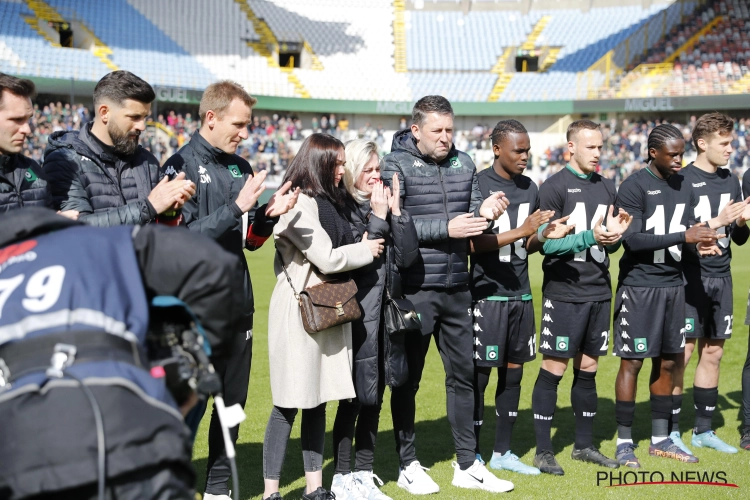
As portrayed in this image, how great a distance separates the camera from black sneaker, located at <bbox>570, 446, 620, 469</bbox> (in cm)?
572

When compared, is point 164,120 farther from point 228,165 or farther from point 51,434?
point 51,434

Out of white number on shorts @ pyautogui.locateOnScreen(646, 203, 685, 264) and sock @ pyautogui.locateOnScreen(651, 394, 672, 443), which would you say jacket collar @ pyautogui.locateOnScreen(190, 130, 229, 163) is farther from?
sock @ pyautogui.locateOnScreen(651, 394, 672, 443)

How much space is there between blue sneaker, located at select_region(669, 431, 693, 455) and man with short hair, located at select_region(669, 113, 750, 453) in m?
0.02

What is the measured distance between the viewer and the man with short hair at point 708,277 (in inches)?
248

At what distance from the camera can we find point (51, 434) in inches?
78.5

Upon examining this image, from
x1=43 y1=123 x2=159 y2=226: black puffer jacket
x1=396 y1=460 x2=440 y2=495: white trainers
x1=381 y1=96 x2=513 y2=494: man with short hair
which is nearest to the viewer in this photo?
x1=43 y1=123 x2=159 y2=226: black puffer jacket

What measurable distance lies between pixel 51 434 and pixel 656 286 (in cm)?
490

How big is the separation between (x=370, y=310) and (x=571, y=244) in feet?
5.17

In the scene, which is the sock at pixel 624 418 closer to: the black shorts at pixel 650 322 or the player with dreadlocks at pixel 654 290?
the player with dreadlocks at pixel 654 290

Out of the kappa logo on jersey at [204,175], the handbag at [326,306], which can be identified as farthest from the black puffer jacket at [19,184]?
the handbag at [326,306]

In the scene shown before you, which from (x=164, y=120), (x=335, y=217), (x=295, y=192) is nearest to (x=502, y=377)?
(x=335, y=217)

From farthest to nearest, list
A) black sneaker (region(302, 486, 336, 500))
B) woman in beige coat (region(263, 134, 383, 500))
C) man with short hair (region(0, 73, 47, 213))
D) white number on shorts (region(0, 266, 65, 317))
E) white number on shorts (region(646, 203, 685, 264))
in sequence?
white number on shorts (region(646, 203, 685, 264)) < black sneaker (region(302, 486, 336, 500)) < woman in beige coat (region(263, 134, 383, 500)) < man with short hair (region(0, 73, 47, 213)) < white number on shorts (region(0, 266, 65, 317))

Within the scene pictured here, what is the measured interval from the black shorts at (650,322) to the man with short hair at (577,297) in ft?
0.71

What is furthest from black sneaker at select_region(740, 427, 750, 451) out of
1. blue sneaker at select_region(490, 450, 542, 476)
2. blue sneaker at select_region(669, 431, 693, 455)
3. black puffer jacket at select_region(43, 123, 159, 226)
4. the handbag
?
black puffer jacket at select_region(43, 123, 159, 226)
